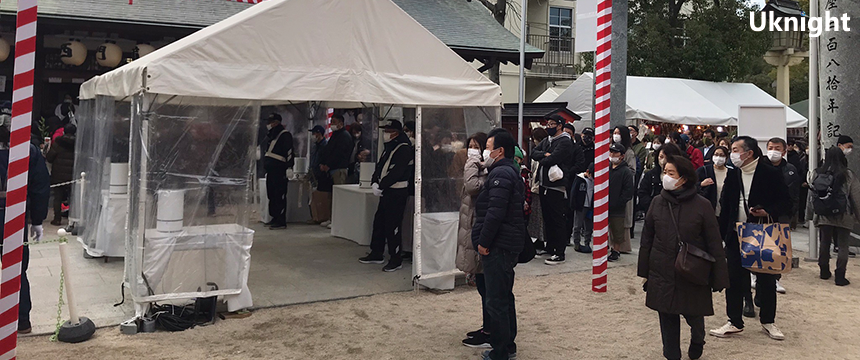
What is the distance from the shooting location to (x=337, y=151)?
11484 millimetres

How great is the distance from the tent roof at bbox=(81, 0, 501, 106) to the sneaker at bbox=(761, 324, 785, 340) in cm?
343

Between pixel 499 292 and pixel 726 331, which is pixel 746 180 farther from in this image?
pixel 499 292

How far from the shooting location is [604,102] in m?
7.53

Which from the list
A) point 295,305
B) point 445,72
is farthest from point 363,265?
point 445,72

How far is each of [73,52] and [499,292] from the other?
989 cm

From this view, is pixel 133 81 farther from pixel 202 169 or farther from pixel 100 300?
pixel 100 300

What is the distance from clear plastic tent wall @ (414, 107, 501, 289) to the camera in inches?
283

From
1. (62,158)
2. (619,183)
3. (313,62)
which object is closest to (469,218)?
(313,62)

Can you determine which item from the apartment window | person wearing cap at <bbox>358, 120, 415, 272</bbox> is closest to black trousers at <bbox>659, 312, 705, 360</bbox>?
person wearing cap at <bbox>358, 120, 415, 272</bbox>

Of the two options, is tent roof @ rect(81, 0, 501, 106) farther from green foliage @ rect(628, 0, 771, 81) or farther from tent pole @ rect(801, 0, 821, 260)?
green foliage @ rect(628, 0, 771, 81)

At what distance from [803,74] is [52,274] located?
38.7 metres

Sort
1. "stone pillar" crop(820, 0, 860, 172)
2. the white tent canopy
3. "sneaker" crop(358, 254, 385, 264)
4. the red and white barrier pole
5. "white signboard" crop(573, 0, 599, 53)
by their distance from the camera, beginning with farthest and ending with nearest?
the white tent canopy
"stone pillar" crop(820, 0, 860, 172)
"white signboard" crop(573, 0, 599, 53)
"sneaker" crop(358, 254, 385, 264)
the red and white barrier pole

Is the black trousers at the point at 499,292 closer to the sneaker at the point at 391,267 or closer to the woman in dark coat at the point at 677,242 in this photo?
the woman in dark coat at the point at 677,242

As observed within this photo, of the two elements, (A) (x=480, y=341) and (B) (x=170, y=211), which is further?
(B) (x=170, y=211)
